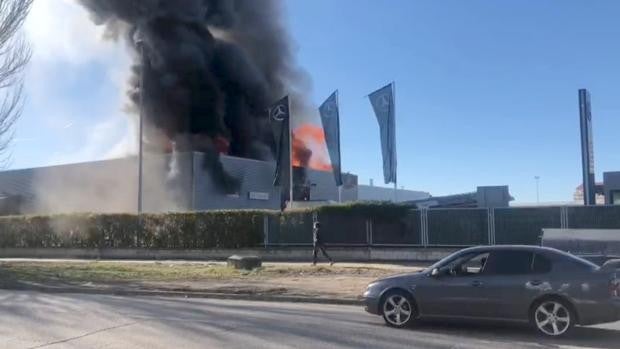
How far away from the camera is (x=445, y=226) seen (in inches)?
897

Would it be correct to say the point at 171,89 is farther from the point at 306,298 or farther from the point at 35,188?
the point at 306,298

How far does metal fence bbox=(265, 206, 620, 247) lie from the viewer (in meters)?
21.1

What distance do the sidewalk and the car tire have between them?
4448 mm

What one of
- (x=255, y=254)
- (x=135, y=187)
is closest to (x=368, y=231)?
(x=255, y=254)

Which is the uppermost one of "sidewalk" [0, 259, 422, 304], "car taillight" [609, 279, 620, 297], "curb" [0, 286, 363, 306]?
"car taillight" [609, 279, 620, 297]

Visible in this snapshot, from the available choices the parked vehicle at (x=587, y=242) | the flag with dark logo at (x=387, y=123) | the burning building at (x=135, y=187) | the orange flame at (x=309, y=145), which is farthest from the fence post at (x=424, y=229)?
the orange flame at (x=309, y=145)

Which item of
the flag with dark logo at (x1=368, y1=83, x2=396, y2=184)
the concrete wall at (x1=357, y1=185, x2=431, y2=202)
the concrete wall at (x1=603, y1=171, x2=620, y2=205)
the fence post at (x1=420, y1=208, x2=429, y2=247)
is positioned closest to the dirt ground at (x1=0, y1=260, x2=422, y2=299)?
the fence post at (x1=420, y1=208, x2=429, y2=247)

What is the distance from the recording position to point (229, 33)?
57.7m

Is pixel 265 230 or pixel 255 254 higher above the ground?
pixel 265 230

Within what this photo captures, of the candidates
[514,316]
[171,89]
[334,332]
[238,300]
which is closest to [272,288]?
[238,300]

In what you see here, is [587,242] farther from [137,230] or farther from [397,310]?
[137,230]

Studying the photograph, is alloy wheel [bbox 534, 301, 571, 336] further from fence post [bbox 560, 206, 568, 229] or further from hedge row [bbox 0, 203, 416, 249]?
hedge row [bbox 0, 203, 416, 249]

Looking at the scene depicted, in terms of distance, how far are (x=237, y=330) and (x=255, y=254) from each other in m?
16.6

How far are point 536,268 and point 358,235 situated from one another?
593 inches
